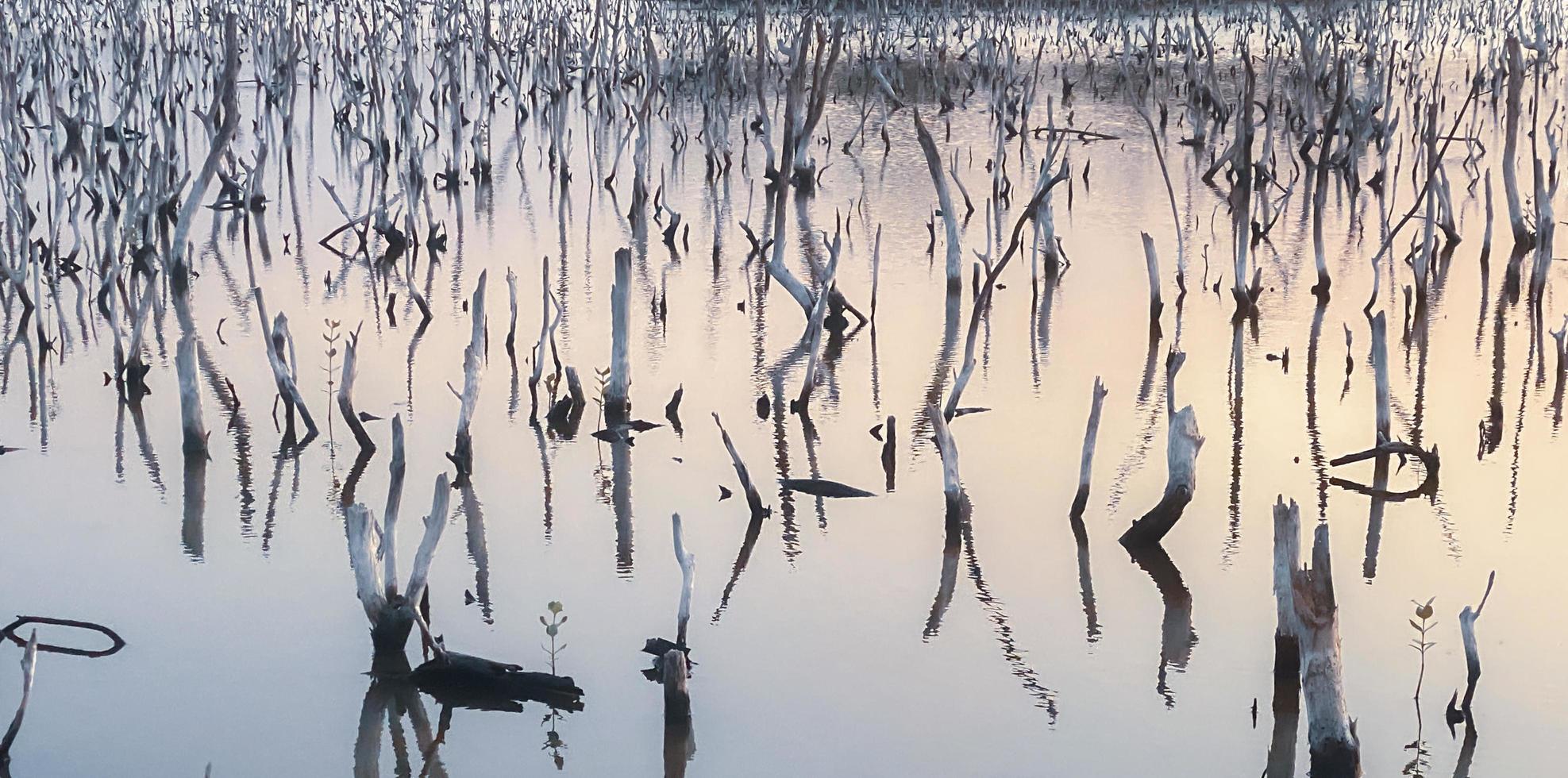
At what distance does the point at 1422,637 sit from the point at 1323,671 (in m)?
0.65

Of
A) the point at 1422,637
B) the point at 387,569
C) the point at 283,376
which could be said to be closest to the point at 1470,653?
the point at 1422,637

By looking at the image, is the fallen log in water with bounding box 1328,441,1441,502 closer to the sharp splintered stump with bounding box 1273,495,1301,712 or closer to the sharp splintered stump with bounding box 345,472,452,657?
the sharp splintered stump with bounding box 1273,495,1301,712

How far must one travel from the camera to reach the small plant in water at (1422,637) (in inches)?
134

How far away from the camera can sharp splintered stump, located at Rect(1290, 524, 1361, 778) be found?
311 cm

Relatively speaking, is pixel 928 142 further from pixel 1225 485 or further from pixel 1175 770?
pixel 1175 770

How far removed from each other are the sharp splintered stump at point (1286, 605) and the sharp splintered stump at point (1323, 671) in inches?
2.6

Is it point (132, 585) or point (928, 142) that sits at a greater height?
point (928, 142)

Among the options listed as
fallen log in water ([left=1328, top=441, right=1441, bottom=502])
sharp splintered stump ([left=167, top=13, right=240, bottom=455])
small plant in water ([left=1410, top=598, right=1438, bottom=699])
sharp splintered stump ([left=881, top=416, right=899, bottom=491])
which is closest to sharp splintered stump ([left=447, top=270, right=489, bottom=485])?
sharp splintered stump ([left=167, top=13, right=240, bottom=455])

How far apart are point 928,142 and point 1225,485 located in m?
2.32

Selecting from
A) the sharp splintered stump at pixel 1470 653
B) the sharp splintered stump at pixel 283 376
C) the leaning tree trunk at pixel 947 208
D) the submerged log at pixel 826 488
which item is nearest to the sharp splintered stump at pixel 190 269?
the sharp splintered stump at pixel 283 376

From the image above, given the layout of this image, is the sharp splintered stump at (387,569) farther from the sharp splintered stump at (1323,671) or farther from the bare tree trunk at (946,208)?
the bare tree trunk at (946,208)

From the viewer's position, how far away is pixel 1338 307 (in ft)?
25.4

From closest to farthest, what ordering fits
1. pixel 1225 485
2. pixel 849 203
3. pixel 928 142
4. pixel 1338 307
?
pixel 1225 485 < pixel 928 142 < pixel 1338 307 < pixel 849 203

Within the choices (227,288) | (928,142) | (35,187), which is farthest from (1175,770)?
(35,187)
